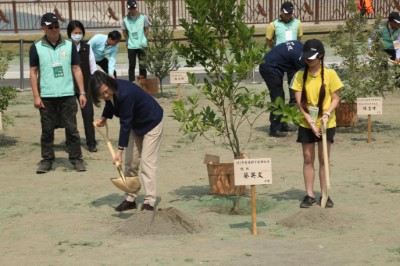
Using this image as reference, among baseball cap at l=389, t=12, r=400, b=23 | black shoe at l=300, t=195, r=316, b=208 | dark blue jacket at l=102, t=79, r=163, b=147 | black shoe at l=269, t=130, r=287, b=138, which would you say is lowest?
black shoe at l=300, t=195, r=316, b=208

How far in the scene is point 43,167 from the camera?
1144cm

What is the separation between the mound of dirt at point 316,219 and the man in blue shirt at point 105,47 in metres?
7.11

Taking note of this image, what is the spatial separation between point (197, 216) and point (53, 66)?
10.2 feet

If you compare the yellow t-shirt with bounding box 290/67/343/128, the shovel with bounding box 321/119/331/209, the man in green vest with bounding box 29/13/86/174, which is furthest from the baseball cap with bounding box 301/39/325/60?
the man in green vest with bounding box 29/13/86/174

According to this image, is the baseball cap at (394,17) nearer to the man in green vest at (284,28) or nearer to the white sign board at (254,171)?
the man in green vest at (284,28)

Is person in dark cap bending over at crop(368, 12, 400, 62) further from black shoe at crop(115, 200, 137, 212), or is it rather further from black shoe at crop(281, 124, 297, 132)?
black shoe at crop(115, 200, 137, 212)

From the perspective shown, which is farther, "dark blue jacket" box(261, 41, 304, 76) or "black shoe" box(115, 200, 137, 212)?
"dark blue jacket" box(261, 41, 304, 76)

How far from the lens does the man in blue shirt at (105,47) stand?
15.1 meters

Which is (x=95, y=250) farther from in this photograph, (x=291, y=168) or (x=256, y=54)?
(x=291, y=168)

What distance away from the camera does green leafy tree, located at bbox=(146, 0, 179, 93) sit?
18.2m

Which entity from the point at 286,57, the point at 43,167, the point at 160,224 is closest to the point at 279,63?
the point at 286,57

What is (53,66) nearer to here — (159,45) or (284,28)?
(284,28)

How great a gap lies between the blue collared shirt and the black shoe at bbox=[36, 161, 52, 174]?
3943 mm

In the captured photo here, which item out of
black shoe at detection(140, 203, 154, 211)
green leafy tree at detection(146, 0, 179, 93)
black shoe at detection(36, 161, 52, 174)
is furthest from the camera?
green leafy tree at detection(146, 0, 179, 93)
